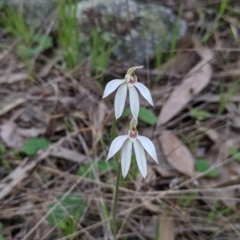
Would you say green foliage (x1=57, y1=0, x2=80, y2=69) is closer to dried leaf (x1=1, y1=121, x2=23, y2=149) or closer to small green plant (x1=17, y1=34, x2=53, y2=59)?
small green plant (x1=17, y1=34, x2=53, y2=59)

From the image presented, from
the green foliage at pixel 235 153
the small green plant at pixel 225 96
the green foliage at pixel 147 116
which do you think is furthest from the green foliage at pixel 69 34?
the green foliage at pixel 235 153

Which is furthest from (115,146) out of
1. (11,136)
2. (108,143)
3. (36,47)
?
(36,47)

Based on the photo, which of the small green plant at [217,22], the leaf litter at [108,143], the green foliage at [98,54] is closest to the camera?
the leaf litter at [108,143]

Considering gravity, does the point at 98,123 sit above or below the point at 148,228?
above

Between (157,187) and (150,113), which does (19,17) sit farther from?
(157,187)

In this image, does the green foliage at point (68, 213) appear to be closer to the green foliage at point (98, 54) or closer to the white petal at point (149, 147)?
the white petal at point (149, 147)

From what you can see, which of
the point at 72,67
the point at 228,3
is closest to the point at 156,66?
the point at 72,67

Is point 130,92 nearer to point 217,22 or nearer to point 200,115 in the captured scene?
point 200,115
